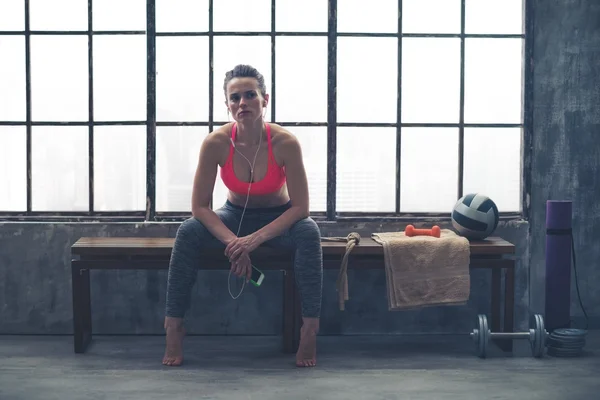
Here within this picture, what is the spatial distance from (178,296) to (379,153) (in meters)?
1.35

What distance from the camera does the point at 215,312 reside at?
3.96 m

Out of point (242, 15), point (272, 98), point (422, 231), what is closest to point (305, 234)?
point (422, 231)

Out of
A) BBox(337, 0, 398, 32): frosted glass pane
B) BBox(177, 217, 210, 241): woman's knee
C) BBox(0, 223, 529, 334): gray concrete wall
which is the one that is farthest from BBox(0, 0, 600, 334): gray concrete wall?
BBox(337, 0, 398, 32): frosted glass pane

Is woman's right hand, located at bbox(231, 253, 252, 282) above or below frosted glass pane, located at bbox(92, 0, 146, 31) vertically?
below

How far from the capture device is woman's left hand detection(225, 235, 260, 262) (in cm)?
335

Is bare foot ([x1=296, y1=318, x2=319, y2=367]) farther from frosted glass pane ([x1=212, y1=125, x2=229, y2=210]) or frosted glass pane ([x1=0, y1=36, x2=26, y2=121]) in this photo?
frosted glass pane ([x1=0, y1=36, x2=26, y2=121])

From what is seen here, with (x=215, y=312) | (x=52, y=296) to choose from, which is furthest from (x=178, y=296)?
(x=52, y=296)

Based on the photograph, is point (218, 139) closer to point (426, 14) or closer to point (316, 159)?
point (316, 159)

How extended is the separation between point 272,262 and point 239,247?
0.73ft

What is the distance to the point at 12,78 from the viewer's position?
13.1ft

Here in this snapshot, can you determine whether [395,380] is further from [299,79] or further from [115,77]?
[115,77]

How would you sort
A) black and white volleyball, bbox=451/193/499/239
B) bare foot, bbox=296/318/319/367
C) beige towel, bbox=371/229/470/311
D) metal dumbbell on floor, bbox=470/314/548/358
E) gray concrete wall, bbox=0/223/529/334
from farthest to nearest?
gray concrete wall, bbox=0/223/529/334 < black and white volleyball, bbox=451/193/499/239 < beige towel, bbox=371/229/470/311 < metal dumbbell on floor, bbox=470/314/548/358 < bare foot, bbox=296/318/319/367

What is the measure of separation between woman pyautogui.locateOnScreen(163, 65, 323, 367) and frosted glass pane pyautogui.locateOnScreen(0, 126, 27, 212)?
3.68ft

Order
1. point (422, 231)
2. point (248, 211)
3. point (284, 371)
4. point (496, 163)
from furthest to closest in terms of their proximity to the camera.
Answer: point (496, 163) < point (422, 231) < point (248, 211) < point (284, 371)
